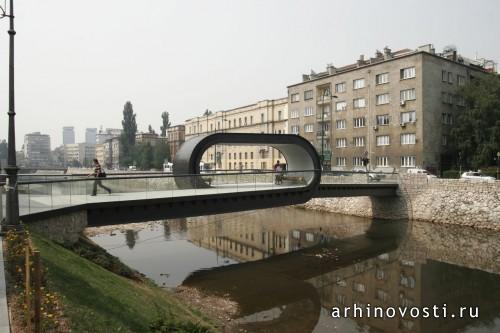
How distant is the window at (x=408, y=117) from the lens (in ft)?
158

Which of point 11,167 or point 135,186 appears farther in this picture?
point 135,186

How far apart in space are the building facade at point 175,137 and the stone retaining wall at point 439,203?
8322 centimetres

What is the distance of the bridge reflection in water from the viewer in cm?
1361

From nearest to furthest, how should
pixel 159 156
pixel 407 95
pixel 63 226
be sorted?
1. pixel 63 226
2. pixel 407 95
3. pixel 159 156

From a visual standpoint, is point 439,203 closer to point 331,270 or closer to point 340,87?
point 331,270

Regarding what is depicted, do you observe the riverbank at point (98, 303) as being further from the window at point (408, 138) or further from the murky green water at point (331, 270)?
the window at point (408, 138)

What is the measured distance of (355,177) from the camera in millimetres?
32781

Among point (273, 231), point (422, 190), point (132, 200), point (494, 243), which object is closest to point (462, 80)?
point (422, 190)

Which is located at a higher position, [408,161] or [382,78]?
[382,78]

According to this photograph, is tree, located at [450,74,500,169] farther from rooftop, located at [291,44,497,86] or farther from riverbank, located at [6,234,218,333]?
riverbank, located at [6,234,218,333]

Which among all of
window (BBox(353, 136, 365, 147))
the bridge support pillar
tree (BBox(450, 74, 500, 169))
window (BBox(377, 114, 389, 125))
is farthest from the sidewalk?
window (BBox(353, 136, 365, 147))

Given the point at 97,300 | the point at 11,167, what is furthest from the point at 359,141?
the point at 97,300

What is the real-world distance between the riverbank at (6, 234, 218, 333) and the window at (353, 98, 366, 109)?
48.2m

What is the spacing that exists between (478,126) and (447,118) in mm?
5398
